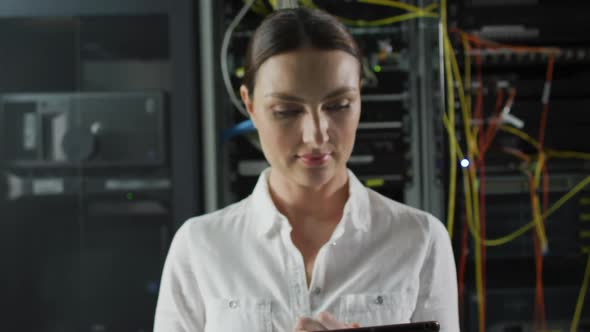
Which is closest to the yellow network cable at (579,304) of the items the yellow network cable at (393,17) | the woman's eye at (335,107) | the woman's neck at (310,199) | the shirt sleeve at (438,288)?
the yellow network cable at (393,17)

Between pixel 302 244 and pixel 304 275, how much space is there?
0.12 ft

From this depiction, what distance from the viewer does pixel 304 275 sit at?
2.21 feet

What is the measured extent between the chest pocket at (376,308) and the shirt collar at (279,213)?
3.3 inches

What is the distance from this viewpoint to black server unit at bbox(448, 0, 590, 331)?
1418mm

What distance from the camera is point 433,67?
1.36 metres

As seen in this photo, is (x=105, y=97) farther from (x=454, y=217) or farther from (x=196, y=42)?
(x=454, y=217)

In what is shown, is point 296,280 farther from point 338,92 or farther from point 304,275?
point 338,92

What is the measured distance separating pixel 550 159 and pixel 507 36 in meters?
0.32

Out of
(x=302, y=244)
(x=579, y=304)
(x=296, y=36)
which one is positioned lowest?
(x=579, y=304)

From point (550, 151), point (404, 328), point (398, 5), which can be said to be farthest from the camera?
point (550, 151)

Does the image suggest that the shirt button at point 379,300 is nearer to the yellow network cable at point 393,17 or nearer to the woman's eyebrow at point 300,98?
the woman's eyebrow at point 300,98

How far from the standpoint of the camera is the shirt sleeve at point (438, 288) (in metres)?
0.68

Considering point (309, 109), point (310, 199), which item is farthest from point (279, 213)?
point (309, 109)

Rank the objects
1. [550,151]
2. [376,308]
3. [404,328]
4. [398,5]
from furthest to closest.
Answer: [550,151]
[398,5]
[376,308]
[404,328]
